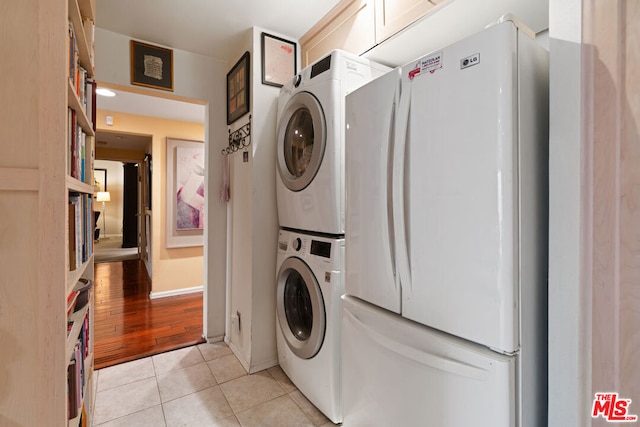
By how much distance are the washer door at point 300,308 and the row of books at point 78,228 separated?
1.02m

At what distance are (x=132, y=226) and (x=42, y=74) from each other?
28.2 feet

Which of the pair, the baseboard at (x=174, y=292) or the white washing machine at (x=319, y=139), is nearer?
the white washing machine at (x=319, y=139)

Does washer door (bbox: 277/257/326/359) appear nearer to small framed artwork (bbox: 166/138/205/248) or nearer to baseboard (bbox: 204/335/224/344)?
baseboard (bbox: 204/335/224/344)

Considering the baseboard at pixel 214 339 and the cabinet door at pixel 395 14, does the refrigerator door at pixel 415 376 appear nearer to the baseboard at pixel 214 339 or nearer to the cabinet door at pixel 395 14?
the cabinet door at pixel 395 14

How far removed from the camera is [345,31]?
1.78m

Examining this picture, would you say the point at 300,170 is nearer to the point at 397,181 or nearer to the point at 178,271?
the point at 397,181

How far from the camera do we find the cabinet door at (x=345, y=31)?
1.60 metres

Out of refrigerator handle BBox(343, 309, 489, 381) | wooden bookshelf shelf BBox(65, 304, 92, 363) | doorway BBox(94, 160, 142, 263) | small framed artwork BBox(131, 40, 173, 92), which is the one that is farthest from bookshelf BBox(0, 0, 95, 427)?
doorway BBox(94, 160, 142, 263)

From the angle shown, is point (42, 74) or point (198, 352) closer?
point (42, 74)

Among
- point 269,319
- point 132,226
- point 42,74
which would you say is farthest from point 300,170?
point 132,226

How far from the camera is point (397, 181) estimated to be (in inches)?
41.8

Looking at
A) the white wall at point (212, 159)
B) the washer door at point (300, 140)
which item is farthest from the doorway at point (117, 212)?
the washer door at point (300, 140)

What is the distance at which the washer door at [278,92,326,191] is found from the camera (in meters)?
1.58

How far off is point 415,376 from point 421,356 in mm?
83
